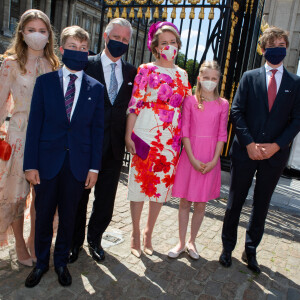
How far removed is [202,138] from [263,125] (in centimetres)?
58

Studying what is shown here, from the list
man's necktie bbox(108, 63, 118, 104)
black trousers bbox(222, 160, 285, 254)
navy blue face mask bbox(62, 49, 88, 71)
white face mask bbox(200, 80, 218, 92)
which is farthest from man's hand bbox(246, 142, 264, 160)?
navy blue face mask bbox(62, 49, 88, 71)

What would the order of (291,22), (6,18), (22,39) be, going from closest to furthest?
(22,39) → (291,22) → (6,18)

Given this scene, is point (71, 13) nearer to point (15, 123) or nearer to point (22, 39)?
point (22, 39)

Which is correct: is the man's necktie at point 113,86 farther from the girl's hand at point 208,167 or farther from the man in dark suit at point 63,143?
the girl's hand at point 208,167

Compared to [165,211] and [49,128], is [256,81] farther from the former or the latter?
[165,211]

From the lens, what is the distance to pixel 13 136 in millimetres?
2629

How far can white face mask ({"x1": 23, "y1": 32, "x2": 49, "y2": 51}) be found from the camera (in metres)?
2.61

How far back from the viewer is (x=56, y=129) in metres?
2.44

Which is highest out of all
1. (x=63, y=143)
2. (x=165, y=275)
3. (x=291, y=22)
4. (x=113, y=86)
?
(x=291, y=22)

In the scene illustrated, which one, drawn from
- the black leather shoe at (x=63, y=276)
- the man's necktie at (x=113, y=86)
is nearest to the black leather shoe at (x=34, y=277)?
the black leather shoe at (x=63, y=276)

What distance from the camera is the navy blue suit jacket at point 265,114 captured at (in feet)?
9.64

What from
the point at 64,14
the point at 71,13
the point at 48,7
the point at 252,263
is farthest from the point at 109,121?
the point at 71,13

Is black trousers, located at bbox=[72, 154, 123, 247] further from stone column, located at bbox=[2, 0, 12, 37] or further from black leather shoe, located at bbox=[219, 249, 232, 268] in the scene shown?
stone column, located at bbox=[2, 0, 12, 37]

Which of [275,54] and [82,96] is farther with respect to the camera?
[275,54]
